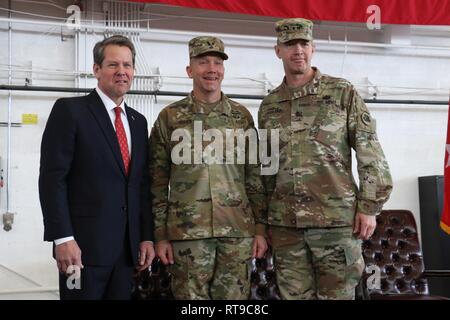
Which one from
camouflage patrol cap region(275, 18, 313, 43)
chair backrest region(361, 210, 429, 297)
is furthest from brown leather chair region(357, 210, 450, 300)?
camouflage patrol cap region(275, 18, 313, 43)

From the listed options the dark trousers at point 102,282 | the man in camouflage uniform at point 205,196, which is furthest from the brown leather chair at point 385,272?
the dark trousers at point 102,282

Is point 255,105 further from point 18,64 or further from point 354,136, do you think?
point 354,136

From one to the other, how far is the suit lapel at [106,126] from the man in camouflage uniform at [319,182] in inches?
27.8

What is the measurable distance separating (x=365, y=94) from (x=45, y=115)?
275cm

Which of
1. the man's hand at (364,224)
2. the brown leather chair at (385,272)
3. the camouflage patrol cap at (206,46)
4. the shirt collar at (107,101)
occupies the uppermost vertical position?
the camouflage patrol cap at (206,46)

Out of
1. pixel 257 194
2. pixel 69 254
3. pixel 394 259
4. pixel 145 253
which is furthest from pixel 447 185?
pixel 69 254

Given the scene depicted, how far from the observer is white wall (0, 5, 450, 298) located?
383 centimetres

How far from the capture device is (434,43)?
4.67 metres

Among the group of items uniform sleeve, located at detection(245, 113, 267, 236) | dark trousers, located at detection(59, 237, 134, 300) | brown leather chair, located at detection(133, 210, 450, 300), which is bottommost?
brown leather chair, located at detection(133, 210, 450, 300)

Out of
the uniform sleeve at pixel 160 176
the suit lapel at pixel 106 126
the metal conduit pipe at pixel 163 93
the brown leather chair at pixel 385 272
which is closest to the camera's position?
the suit lapel at pixel 106 126

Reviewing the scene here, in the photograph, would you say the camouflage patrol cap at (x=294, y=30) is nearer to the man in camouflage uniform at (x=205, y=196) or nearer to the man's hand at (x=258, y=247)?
the man in camouflage uniform at (x=205, y=196)

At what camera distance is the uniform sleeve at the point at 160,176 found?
7.13 feet

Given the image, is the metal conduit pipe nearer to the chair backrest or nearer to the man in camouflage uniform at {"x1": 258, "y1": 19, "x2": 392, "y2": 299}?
the chair backrest

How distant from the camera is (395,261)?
334cm
